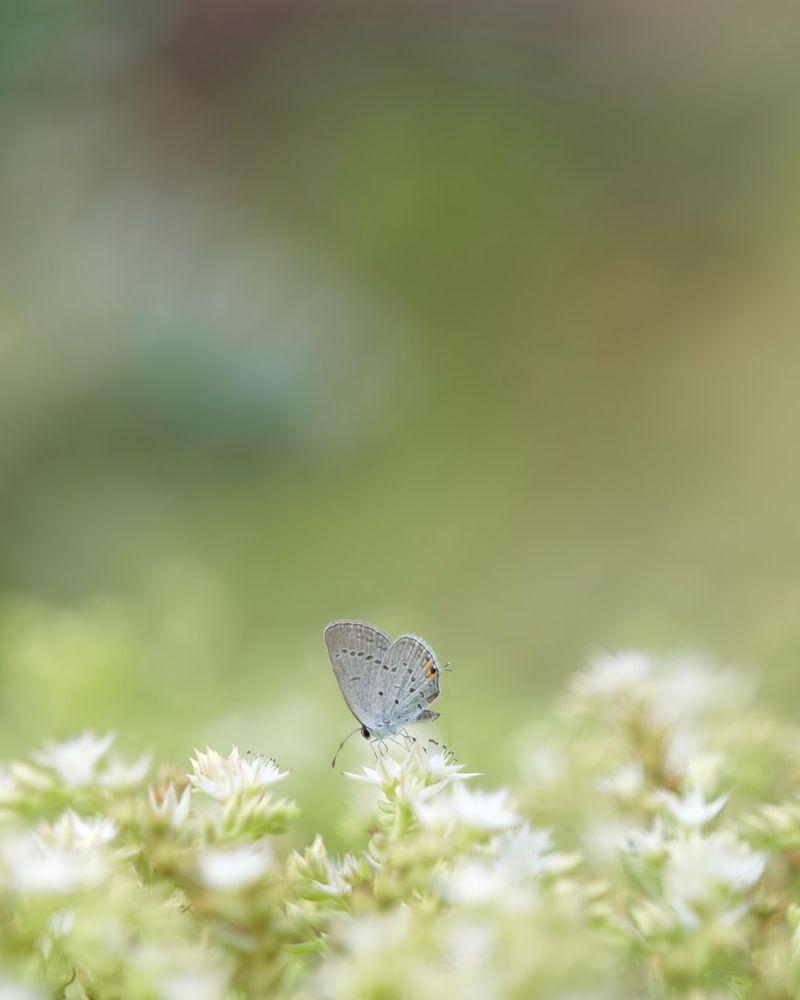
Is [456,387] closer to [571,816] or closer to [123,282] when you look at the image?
[123,282]

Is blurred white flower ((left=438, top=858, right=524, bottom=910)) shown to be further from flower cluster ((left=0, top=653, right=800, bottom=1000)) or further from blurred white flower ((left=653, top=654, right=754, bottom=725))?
blurred white flower ((left=653, top=654, right=754, bottom=725))

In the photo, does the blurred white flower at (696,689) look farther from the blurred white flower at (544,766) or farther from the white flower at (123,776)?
the white flower at (123,776)

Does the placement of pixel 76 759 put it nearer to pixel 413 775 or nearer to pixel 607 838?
pixel 413 775

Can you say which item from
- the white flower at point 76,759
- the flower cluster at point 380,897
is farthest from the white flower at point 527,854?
the white flower at point 76,759

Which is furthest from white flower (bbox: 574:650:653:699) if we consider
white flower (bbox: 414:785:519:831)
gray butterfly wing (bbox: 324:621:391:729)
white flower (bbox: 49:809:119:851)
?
white flower (bbox: 49:809:119:851)

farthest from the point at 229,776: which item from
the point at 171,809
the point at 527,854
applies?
the point at 527,854

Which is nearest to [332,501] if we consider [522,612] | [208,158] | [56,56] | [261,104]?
[522,612]

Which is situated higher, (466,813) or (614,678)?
(614,678)
